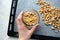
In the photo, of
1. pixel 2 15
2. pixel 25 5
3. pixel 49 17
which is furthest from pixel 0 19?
pixel 49 17

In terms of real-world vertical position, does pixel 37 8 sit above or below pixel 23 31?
above

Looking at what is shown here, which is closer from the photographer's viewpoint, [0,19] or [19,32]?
[19,32]

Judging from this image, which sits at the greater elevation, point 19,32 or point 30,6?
point 30,6

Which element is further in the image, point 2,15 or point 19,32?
point 2,15

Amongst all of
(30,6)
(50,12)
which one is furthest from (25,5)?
(50,12)

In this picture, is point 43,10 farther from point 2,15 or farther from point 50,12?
point 2,15

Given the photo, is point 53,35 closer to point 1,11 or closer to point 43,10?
point 43,10
